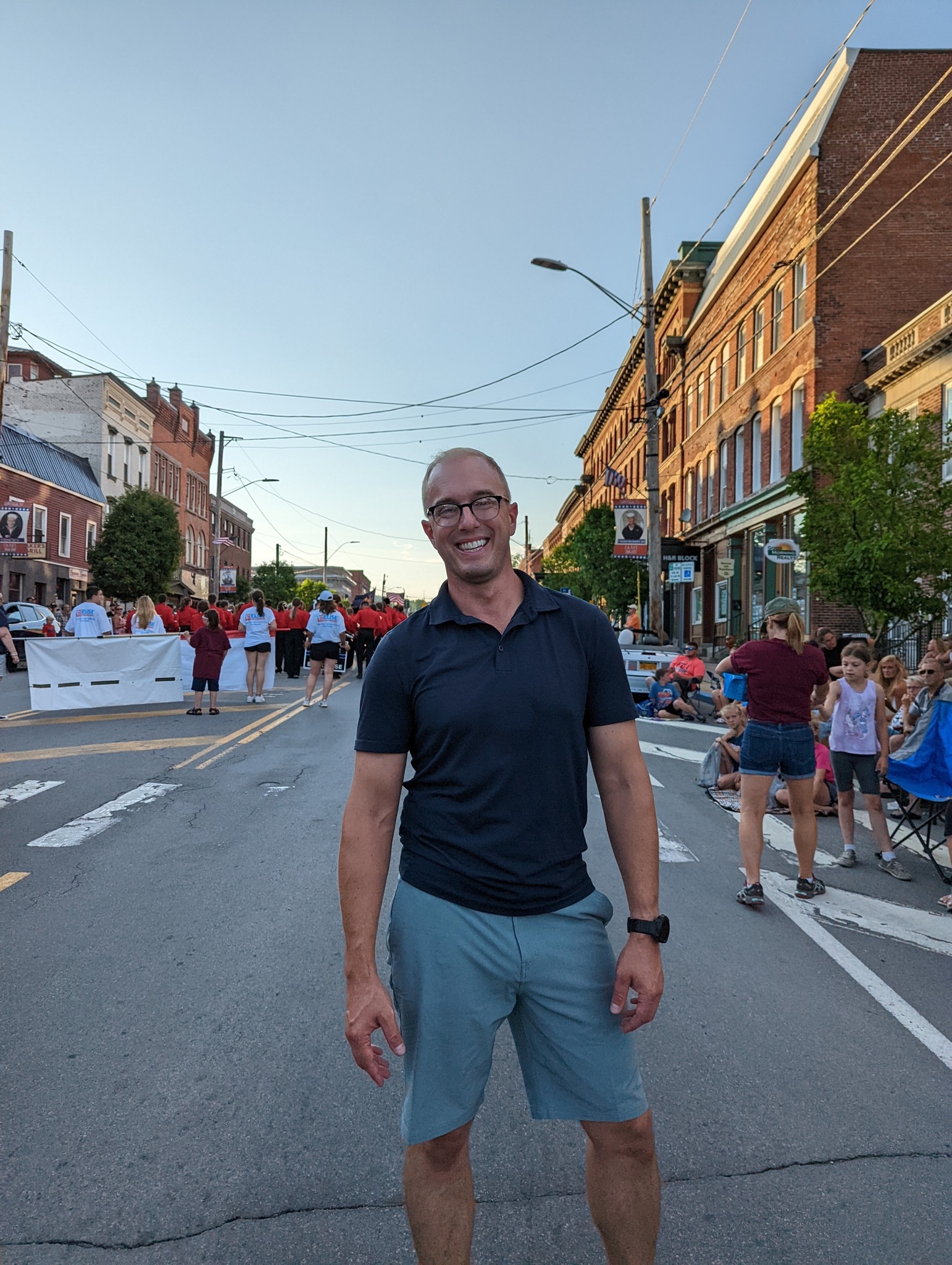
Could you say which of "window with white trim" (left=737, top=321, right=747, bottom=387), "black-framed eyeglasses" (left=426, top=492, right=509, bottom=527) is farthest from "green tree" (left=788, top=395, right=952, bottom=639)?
"black-framed eyeglasses" (left=426, top=492, right=509, bottom=527)

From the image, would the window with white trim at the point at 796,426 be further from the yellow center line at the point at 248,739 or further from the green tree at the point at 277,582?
the green tree at the point at 277,582

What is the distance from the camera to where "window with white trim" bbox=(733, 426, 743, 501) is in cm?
3253

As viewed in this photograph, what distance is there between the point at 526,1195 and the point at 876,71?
101 feet

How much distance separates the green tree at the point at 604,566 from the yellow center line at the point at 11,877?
112 ft

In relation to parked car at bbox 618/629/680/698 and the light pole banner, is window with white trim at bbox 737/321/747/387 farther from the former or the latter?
parked car at bbox 618/629/680/698

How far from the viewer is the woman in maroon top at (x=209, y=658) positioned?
14523 mm

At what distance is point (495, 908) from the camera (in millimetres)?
2111

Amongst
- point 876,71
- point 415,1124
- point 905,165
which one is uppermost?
point 876,71

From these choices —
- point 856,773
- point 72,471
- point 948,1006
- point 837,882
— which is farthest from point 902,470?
point 72,471

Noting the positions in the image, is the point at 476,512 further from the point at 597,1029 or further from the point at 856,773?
the point at 856,773

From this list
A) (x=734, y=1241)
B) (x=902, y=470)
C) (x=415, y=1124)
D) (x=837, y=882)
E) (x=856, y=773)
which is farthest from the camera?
(x=902, y=470)

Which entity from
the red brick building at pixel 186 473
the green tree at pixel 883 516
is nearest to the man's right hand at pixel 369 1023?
the green tree at pixel 883 516

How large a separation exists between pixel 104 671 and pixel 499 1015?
15.4 m

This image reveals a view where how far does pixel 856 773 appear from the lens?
7.29m
